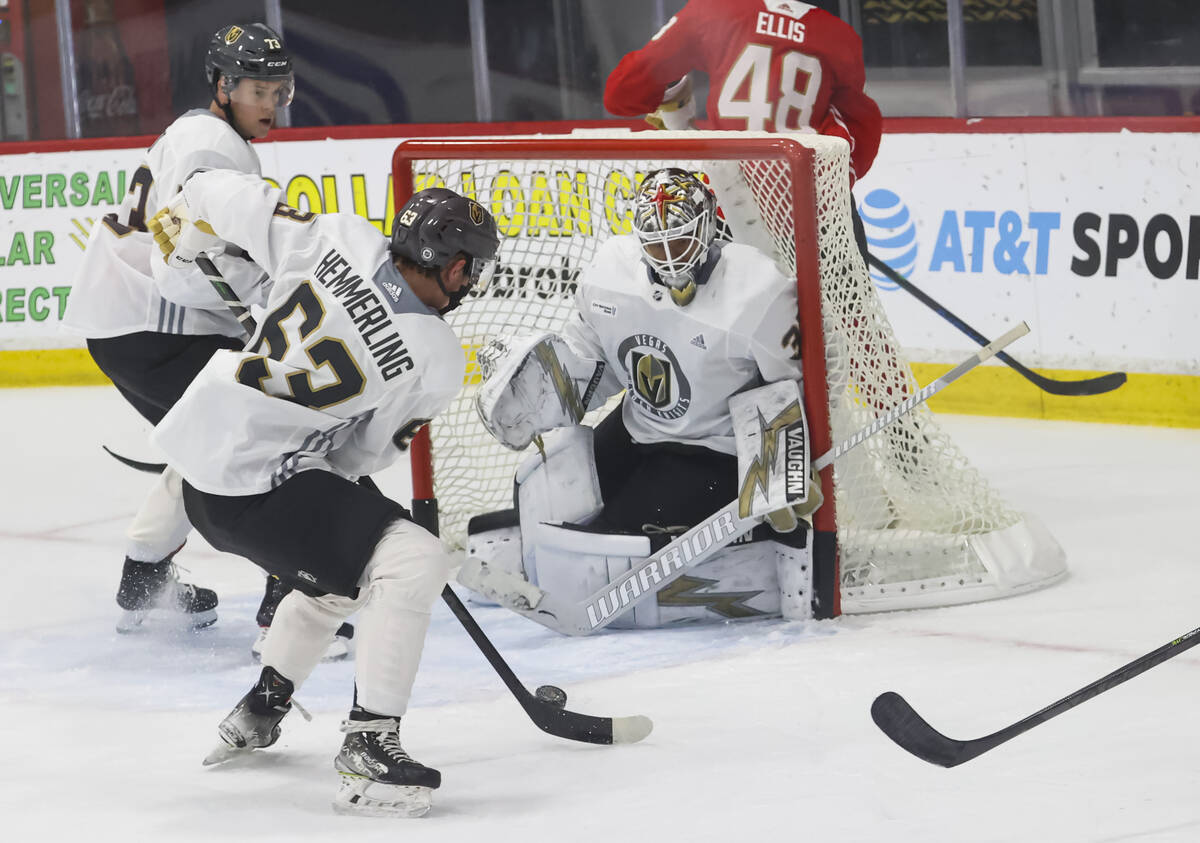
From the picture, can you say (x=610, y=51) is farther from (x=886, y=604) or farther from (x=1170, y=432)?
(x=886, y=604)

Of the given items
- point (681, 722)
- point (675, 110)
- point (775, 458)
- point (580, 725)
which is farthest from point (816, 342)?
point (675, 110)

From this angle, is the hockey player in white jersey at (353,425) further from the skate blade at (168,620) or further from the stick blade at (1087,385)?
the stick blade at (1087,385)

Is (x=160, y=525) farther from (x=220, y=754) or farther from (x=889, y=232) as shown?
(x=889, y=232)

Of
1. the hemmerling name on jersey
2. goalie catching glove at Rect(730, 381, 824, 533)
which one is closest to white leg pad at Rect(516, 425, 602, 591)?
goalie catching glove at Rect(730, 381, 824, 533)

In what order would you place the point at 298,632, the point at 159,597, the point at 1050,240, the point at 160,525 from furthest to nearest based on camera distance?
the point at 1050,240
the point at 159,597
the point at 160,525
the point at 298,632

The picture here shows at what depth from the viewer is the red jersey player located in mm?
4078

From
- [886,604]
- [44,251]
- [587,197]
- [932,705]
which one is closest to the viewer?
[932,705]

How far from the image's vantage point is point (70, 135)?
22.6 ft

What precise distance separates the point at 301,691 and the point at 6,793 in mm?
599

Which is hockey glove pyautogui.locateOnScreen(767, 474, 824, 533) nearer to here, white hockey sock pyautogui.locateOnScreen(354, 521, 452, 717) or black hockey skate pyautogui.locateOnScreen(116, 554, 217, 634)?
white hockey sock pyautogui.locateOnScreen(354, 521, 452, 717)

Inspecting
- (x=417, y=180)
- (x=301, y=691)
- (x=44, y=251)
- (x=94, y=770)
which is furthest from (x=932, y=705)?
(x=44, y=251)

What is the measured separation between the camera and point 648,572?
331 cm

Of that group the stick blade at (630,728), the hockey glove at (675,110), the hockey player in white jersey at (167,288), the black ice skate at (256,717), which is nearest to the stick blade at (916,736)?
the stick blade at (630,728)

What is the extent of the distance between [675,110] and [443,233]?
1.82 metres
